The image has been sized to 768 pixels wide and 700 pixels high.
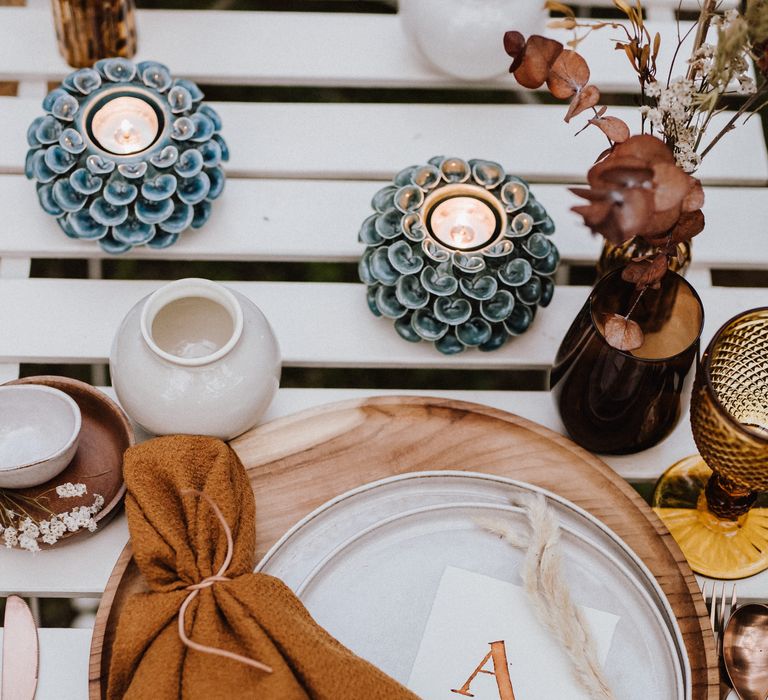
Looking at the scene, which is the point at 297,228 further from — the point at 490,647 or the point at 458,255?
the point at 490,647

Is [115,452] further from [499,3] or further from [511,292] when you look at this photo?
[499,3]

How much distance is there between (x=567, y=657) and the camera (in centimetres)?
61

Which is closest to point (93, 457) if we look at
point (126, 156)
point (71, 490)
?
point (71, 490)

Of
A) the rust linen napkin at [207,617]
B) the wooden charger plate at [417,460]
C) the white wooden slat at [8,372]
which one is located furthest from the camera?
the white wooden slat at [8,372]

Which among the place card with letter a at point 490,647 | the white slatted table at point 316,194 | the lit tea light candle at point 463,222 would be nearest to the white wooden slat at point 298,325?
the white slatted table at point 316,194

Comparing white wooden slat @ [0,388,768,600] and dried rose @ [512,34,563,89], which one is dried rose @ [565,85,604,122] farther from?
white wooden slat @ [0,388,768,600]

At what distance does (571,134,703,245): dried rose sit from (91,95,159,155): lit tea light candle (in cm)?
46

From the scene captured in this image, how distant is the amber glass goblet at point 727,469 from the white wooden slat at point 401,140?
10.7 inches

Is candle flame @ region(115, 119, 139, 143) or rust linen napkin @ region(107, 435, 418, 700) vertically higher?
candle flame @ region(115, 119, 139, 143)

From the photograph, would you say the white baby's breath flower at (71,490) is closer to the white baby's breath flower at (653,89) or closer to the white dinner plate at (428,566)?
the white dinner plate at (428,566)

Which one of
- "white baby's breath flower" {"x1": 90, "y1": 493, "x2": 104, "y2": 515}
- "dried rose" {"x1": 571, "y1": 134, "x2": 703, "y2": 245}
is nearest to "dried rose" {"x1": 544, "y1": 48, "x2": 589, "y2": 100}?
"dried rose" {"x1": 571, "y1": 134, "x2": 703, "y2": 245}

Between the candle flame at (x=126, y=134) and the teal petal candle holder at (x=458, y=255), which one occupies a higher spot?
the candle flame at (x=126, y=134)

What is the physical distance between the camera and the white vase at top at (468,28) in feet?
2.60

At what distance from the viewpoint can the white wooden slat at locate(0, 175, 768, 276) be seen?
82cm
